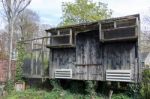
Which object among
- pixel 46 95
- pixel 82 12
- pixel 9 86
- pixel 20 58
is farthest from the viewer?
pixel 82 12

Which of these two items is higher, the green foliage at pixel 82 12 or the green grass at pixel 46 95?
the green foliage at pixel 82 12

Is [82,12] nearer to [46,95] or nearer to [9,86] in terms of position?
[9,86]

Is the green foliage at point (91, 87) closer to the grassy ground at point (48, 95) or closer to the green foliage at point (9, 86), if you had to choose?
the grassy ground at point (48, 95)

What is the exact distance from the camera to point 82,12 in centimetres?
2581

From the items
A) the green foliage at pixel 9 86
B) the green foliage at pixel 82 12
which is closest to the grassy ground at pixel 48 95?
the green foliage at pixel 9 86

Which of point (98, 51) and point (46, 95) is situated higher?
point (98, 51)

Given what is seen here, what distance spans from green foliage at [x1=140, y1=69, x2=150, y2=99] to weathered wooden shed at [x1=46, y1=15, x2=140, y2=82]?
29 centimetres

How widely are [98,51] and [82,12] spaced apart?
14.2 m

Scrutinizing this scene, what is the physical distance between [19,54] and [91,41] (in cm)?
505

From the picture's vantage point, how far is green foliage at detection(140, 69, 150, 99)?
9.66 meters

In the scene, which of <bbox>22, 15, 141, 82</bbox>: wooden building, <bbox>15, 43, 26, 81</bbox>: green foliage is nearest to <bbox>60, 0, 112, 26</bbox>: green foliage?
<bbox>15, 43, 26, 81</bbox>: green foliage

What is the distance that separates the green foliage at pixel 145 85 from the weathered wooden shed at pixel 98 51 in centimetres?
29

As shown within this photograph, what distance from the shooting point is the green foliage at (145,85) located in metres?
9.66

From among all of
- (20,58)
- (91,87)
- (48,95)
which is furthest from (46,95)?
(20,58)
